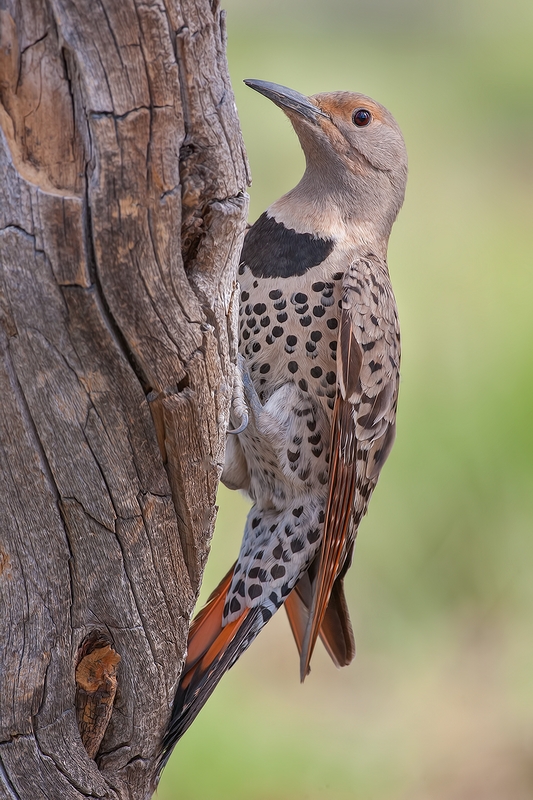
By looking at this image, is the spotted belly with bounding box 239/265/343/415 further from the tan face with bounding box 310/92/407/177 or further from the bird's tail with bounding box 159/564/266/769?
the bird's tail with bounding box 159/564/266/769

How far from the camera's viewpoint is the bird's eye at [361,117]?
2592mm

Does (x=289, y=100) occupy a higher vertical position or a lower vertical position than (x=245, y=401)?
higher

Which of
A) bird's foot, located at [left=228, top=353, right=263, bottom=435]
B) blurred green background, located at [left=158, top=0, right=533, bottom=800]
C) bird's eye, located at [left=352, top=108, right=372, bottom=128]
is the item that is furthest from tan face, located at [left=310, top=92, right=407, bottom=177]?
blurred green background, located at [left=158, top=0, right=533, bottom=800]

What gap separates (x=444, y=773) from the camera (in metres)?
4.47

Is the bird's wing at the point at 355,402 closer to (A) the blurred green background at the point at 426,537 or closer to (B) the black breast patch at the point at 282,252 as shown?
(B) the black breast patch at the point at 282,252

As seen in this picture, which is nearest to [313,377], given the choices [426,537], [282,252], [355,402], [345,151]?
[355,402]

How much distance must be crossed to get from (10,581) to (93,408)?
0.43 meters

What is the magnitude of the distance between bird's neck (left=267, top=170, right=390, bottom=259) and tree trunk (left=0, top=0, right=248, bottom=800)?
89 cm

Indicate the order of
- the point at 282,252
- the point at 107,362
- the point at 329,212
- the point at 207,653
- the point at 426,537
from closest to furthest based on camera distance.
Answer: the point at 107,362
the point at 207,653
the point at 282,252
the point at 329,212
the point at 426,537

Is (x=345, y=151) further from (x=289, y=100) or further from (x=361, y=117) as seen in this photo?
(x=289, y=100)

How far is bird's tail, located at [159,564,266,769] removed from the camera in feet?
6.64

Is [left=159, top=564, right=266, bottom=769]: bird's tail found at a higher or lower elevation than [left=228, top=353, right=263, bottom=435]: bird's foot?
lower

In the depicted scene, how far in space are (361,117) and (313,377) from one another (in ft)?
3.03

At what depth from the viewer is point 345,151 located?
258 centimetres
